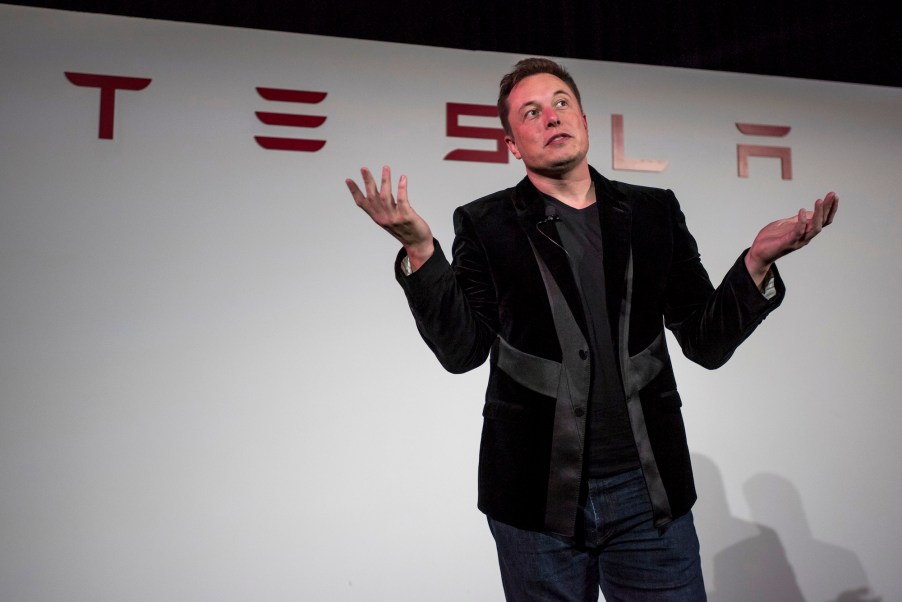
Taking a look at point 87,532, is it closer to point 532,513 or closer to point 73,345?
point 73,345

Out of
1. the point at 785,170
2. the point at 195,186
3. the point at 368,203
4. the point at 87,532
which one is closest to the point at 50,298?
the point at 195,186

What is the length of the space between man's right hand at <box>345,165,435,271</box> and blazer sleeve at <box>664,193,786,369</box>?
52 centimetres

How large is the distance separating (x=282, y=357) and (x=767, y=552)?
6.99 feet

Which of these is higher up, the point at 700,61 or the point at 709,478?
the point at 700,61

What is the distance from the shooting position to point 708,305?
1307mm

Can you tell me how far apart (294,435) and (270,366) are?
27 centimetres

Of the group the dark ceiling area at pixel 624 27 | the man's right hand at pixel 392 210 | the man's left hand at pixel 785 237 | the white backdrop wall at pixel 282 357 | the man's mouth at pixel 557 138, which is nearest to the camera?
the man's right hand at pixel 392 210

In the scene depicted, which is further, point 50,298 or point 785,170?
point 785,170

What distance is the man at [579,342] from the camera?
1.19 meters

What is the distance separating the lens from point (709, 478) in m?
2.96

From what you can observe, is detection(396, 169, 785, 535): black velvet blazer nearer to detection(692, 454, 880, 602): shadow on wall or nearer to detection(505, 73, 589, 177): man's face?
detection(505, 73, 589, 177): man's face

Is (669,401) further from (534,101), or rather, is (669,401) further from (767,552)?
(767,552)

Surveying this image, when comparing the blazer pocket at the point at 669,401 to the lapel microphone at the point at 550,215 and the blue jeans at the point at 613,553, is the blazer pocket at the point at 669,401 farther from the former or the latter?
the lapel microphone at the point at 550,215

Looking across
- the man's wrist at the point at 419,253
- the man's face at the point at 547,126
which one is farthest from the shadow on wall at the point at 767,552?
the man's wrist at the point at 419,253
